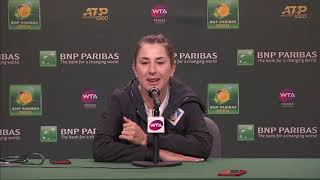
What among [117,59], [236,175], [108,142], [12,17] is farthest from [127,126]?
[12,17]

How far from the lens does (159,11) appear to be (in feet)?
17.8

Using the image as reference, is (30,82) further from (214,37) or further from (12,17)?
(214,37)

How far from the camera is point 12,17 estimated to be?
5.46 m

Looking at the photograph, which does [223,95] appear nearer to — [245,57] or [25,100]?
[245,57]

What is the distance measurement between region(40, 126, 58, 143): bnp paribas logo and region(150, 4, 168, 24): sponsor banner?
1.42m

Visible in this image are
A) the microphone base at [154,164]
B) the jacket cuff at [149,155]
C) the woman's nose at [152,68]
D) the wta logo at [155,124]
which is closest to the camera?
the wta logo at [155,124]

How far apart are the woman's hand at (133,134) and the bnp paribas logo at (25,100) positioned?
2428 mm

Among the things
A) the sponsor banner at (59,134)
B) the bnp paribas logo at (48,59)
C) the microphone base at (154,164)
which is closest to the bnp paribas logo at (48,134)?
the sponsor banner at (59,134)

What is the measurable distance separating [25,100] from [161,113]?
8.04 ft

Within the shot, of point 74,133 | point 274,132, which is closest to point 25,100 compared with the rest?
point 74,133

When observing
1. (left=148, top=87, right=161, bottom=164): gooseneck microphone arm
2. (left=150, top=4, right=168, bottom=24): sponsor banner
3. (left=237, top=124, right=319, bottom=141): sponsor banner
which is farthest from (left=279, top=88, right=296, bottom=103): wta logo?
(left=148, top=87, right=161, bottom=164): gooseneck microphone arm

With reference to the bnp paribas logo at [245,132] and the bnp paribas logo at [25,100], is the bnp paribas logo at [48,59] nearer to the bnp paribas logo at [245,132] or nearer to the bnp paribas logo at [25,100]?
the bnp paribas logo at [25,100]

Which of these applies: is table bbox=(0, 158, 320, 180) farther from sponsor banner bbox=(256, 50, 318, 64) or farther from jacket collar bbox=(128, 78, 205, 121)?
sponsor banner bbox=(256, 50, 318, 64)

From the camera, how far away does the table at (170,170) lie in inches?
99.4
